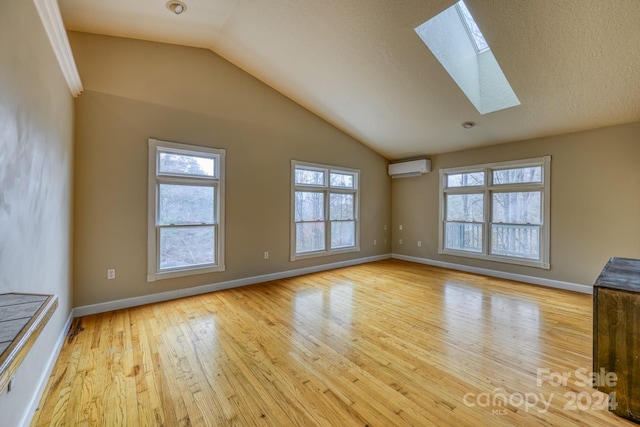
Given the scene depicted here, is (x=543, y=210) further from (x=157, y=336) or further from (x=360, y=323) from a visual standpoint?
(x=157, y=336)

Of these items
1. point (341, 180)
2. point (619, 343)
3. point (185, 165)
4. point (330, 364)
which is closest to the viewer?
point (619, 343)

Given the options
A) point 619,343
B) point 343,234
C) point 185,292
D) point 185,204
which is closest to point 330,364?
point 619,343

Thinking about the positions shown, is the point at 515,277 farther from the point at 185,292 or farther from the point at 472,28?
the point at 185,292

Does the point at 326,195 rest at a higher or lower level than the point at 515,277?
higher

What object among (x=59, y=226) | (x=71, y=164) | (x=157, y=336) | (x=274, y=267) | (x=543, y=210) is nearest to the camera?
(x=59, y=226)

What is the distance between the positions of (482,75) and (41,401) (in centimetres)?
584

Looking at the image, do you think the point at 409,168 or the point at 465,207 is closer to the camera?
the point at 465,207

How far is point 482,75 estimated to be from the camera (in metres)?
4.09

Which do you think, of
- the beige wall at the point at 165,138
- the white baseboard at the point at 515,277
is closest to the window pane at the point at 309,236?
the beige wall at the point at 165,138

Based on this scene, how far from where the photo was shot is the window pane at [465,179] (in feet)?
17.9

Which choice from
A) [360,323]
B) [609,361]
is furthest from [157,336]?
[609,361]

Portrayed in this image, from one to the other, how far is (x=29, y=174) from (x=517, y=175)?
6295 mm

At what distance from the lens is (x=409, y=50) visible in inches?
131

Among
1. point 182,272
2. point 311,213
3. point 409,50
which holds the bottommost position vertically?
point 182,272
